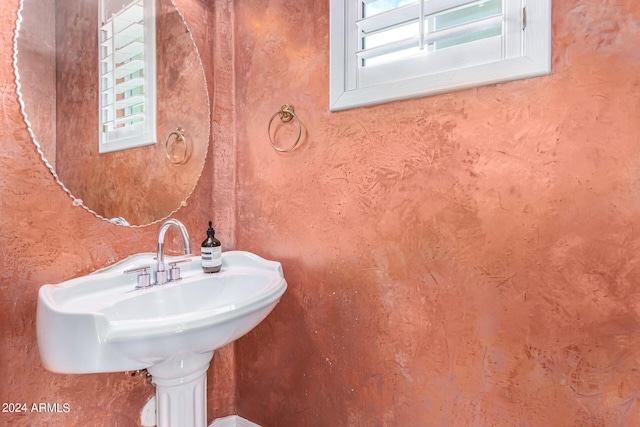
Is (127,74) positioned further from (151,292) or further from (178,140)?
(151,292)

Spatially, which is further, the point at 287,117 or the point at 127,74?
the point at 287,117

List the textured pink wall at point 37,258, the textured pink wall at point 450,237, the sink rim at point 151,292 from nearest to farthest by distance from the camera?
the sink rim at point 151,292 → the textured pink wall at point 450,237 → the textured pink wall at point 37,258

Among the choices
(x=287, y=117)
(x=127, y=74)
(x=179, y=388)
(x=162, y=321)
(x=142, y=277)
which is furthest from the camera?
(x=287, y=117)

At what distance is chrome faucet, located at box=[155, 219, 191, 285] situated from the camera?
1.17 metres

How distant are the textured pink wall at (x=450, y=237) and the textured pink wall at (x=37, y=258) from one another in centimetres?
51

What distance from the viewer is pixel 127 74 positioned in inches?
50.6

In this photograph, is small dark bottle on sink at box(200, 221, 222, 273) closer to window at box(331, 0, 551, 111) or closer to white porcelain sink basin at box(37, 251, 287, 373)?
white porcelain sink basin at box(37, 251, 287, 373)

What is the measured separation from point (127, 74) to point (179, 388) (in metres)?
1.07

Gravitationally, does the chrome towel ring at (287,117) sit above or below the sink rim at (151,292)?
above

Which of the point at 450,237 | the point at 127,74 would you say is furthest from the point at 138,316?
the point at 450,237

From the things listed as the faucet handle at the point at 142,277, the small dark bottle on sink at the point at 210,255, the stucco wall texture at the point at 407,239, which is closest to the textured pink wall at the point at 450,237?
the stucco wall texture at the point at 407,239

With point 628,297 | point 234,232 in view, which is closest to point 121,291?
point 234,232

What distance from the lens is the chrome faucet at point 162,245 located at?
1.17 meters

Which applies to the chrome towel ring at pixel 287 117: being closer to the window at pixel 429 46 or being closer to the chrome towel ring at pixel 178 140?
the window at pixel 429 46
